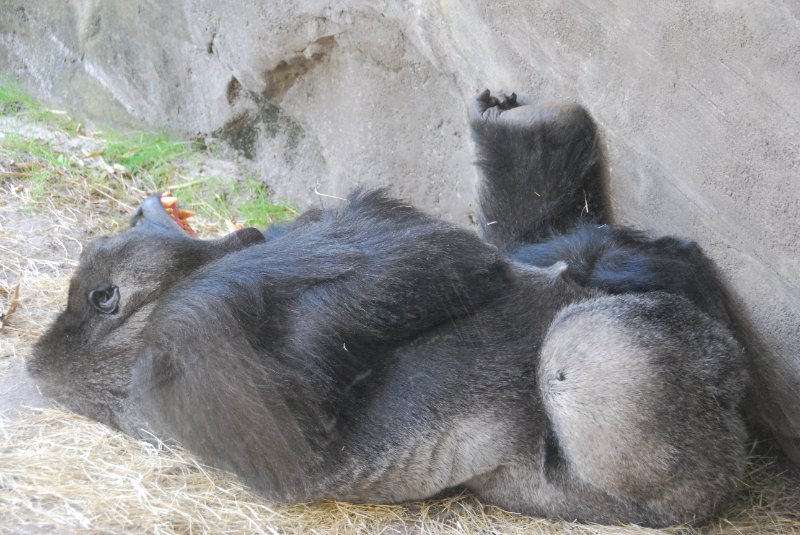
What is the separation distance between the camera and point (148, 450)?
9.56 feet

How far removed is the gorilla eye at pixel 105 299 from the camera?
9.30 feet

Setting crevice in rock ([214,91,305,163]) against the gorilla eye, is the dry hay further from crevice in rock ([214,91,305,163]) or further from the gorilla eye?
crevice in rock ([214,91,305,163])

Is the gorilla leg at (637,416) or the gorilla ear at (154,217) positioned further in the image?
the gorilla ear at (154,217)

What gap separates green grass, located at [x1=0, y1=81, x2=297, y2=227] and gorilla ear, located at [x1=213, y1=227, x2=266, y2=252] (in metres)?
1.69

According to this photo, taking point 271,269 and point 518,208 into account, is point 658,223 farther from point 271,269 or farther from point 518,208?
point 271,269

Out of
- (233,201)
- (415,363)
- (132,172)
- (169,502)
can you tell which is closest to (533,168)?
(415,363)

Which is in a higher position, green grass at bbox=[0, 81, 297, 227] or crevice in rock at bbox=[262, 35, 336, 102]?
crevice in rock at bbox=[262, 35, 336, 102]

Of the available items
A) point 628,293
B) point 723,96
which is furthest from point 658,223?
point 723,96

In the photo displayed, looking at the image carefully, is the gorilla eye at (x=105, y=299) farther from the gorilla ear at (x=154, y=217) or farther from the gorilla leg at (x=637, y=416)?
the gorilla leg at (x=637, y=416)

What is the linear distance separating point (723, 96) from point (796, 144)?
0.26 m

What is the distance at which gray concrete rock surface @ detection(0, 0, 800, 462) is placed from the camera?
2523mm

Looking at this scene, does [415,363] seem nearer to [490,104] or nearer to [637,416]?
[637,416]

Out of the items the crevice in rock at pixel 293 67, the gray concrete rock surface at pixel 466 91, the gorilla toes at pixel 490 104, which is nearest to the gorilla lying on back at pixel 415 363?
the gray concrete rock surface at pixel 466 91

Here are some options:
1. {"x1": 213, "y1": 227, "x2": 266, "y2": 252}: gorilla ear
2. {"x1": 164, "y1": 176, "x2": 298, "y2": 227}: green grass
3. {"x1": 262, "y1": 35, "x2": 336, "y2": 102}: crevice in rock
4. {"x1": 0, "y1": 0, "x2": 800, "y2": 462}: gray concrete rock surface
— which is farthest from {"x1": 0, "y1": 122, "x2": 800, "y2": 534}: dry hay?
{"x1": 262, "y1": 35, "x2": 336, "y2": 102}: crevice in rock
